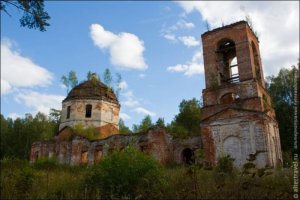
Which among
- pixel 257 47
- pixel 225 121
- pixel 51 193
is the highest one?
pixel 257 47

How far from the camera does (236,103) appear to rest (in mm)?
17906

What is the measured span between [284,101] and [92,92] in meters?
18.2

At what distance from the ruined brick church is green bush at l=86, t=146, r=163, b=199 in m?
5.13

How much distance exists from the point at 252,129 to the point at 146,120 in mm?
21267

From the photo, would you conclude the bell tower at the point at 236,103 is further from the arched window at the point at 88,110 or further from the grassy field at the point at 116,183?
the arched window at the point at 88,110

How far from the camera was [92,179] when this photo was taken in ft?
33.7

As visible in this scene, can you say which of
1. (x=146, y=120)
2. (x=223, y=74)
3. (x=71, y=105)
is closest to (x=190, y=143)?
(x=223, y=74)

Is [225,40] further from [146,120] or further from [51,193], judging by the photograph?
[146,120]

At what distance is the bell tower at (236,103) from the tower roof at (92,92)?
32.7 ft

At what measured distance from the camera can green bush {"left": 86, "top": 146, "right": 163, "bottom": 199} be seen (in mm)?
9328

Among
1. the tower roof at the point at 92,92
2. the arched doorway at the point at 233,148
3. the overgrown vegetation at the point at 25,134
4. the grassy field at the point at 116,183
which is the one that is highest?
the tower roof at the point at 92,92

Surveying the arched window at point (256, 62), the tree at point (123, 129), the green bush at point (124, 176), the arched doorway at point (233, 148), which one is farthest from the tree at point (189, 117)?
the green bush at point (124, 176)

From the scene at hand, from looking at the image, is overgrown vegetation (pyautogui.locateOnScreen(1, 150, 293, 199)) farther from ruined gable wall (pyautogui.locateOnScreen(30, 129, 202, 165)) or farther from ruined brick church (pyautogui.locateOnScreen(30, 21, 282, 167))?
ruined gable wall (pyautogui.locateOnScreen(30, 129, 202, 165))

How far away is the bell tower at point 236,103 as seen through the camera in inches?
664
